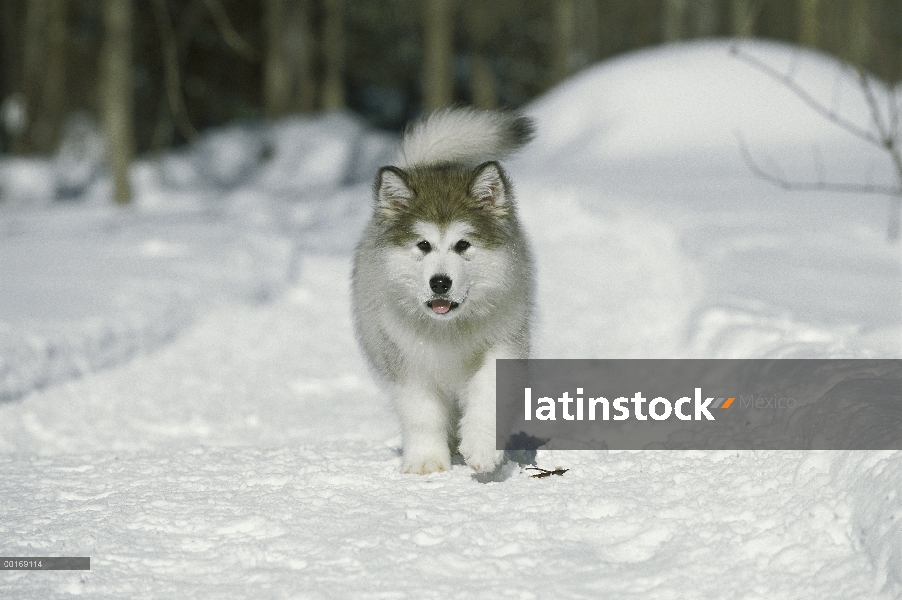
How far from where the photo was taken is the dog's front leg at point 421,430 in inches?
165

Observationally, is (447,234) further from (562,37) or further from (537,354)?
(562,37)

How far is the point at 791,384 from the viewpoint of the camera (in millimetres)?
4629

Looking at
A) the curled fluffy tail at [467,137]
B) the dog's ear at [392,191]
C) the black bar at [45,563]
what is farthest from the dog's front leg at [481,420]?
the black bar at [45,563]

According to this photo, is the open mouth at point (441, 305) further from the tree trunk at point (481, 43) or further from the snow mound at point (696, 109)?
the tree trunk at point (481, 43)

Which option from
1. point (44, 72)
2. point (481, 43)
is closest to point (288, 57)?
point (44, 72)

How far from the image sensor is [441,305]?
4027 millimetres

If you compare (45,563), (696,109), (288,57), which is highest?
(288,57)

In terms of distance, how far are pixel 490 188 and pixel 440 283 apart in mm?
652

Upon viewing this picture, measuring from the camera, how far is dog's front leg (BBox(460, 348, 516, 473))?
159 inches

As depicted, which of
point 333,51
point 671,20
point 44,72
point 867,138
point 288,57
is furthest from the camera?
point 671,20

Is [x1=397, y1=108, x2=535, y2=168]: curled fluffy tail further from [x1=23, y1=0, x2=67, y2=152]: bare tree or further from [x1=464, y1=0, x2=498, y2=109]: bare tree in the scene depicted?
[x1=464, y1=0, x2=498, y2=109]: bare tree

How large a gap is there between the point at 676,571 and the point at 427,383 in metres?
1.56

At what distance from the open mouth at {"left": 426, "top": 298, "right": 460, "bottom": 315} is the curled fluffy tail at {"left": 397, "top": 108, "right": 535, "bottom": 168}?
925mm

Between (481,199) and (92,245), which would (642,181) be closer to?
(92,245)
